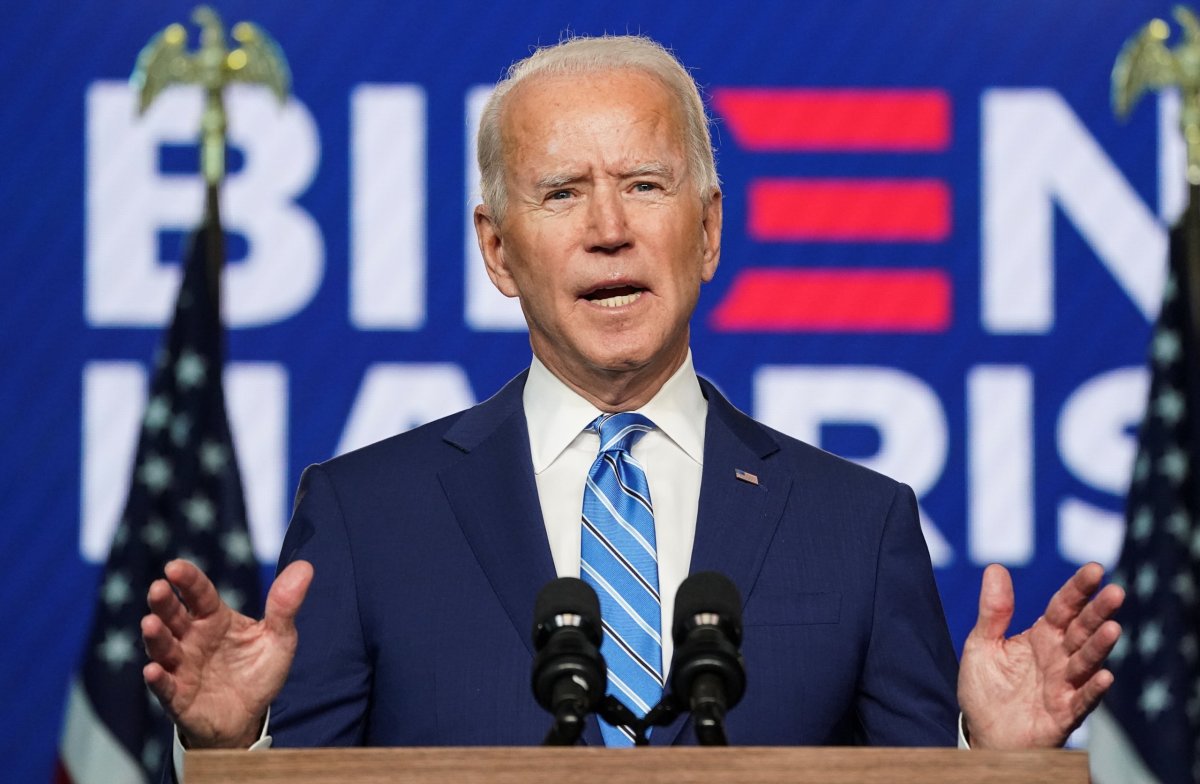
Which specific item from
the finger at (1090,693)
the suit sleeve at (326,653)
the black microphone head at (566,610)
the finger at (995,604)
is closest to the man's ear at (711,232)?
the suit sleeve at (326,653)

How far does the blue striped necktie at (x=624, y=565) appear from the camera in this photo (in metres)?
2.12

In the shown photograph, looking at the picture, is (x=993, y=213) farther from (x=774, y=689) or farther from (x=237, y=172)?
(x=774, y=689)

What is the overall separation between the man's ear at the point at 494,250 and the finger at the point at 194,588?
806mm

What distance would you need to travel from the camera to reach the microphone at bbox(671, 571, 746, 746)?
59.5 inches

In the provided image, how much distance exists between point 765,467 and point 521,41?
96.2 inches

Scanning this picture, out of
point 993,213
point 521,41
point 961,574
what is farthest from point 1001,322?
point 521,41

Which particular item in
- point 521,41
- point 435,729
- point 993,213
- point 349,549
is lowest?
point 435,729

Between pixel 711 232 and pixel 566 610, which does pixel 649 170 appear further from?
pixel 566 610

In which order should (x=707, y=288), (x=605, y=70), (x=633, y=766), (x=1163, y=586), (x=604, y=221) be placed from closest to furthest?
(x=633, y=766) → (x=604, y=221) → (x=605, y=70) → (x=1163, y=586) → (x=707, y=288)

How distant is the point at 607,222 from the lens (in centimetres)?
227

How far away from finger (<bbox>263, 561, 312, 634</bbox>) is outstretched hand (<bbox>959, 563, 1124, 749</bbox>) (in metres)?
0.70

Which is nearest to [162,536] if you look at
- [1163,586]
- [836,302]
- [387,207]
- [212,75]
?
[387,207]

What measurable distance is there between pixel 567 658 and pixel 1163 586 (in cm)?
303

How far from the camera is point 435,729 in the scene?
2.12 m
